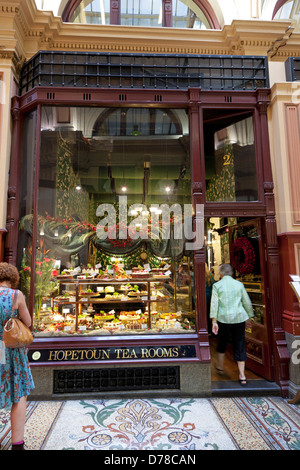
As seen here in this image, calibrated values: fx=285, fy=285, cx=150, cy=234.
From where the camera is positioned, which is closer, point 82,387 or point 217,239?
point 82,387

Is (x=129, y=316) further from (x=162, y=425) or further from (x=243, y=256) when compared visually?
(x=243, y=256)

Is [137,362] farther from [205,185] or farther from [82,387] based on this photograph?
[205,185]

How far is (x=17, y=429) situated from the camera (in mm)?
3090

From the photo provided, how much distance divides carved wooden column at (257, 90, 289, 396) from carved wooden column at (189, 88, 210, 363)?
1.19 meters

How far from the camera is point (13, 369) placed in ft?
10.4

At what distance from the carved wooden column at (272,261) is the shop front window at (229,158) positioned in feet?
0.70

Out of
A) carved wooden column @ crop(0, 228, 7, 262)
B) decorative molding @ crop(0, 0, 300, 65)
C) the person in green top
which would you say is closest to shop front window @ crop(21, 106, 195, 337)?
carved wooden column @ crop(0, 228, 7, 262)

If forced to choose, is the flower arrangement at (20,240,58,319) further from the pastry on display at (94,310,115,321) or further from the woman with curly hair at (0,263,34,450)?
the woman with curly hair at (0,263,34,450)

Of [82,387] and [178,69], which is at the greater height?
[178,69]

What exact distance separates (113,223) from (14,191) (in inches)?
77.5

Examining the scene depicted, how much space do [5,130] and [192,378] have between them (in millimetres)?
5402

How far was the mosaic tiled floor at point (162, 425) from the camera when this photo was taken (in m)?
3.34

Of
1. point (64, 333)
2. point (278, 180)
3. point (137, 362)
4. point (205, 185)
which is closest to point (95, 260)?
point (64, 333)

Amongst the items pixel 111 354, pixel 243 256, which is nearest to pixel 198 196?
pixel 243 256
